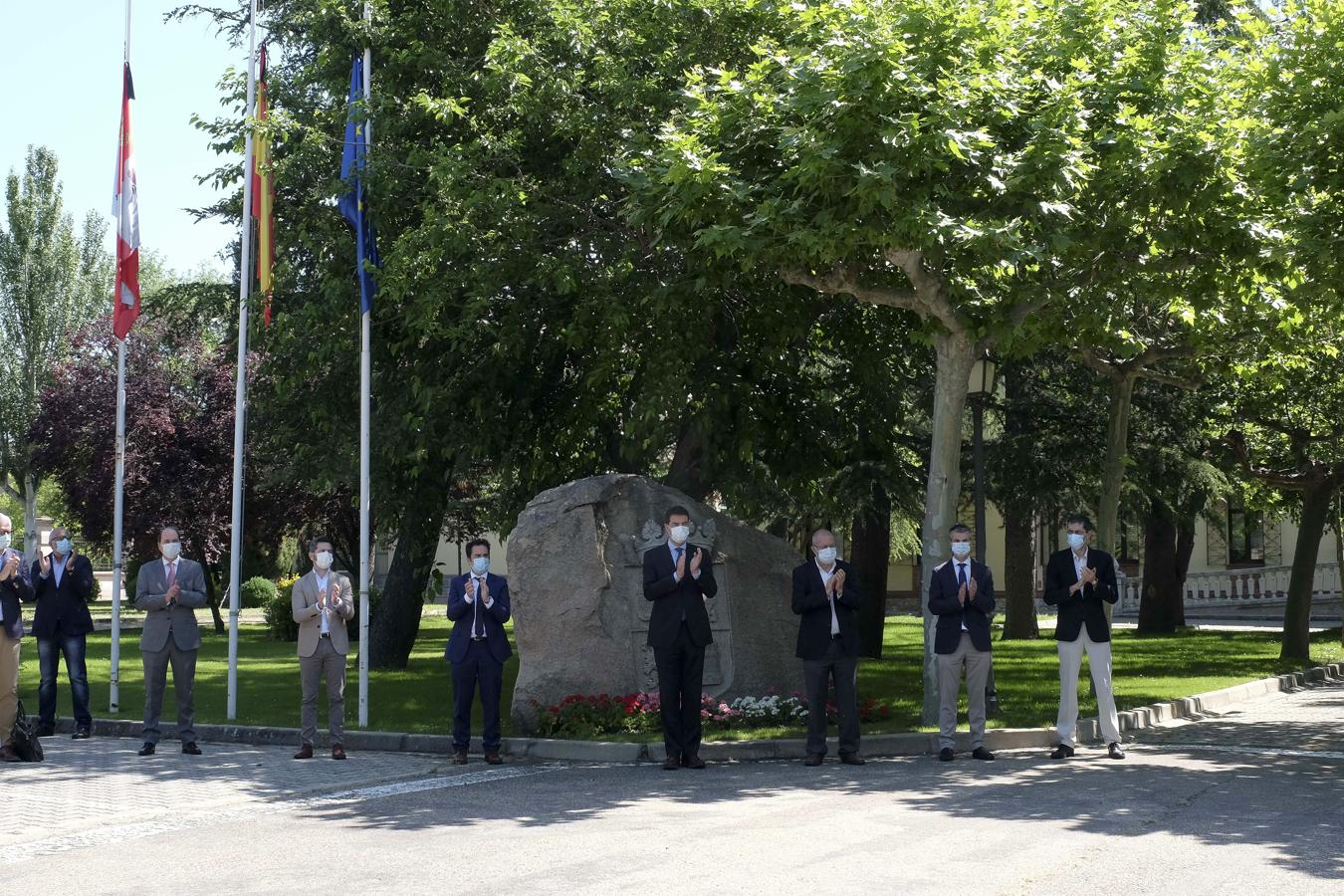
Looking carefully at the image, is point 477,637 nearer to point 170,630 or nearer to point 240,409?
point 170,630

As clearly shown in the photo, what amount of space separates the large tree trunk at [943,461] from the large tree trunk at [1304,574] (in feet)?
37.4

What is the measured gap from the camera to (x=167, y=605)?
13.3 metres

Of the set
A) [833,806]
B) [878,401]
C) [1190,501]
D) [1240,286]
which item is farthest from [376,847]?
[1190,501]

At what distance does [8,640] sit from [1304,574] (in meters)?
19.5

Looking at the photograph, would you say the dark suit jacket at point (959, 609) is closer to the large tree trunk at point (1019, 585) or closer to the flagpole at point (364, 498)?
the flagpole at point (364, 498)

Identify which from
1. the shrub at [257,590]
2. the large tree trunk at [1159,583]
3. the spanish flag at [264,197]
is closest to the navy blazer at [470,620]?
the spanish flag at [264,197]

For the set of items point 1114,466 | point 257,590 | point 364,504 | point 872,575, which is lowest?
point 257,590

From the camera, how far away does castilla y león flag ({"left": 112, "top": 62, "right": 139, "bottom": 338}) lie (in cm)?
1678

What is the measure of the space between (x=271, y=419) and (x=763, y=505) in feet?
26.4

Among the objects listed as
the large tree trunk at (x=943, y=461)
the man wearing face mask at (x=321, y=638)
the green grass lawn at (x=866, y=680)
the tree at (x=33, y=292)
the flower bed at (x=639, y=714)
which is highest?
the tree at (x=33, y=292)

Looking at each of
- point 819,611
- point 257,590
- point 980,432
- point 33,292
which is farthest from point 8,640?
point 33,292

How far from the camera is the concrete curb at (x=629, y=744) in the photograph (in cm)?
1271

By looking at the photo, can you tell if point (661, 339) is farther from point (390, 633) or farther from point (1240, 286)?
point (390, 633)

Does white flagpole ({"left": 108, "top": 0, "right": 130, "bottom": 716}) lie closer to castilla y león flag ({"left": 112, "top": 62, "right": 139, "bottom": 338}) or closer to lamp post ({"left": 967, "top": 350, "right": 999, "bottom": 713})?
castilla y león flag ({"left": 112, "top": 62, "right": 139, "bottom": 338})
